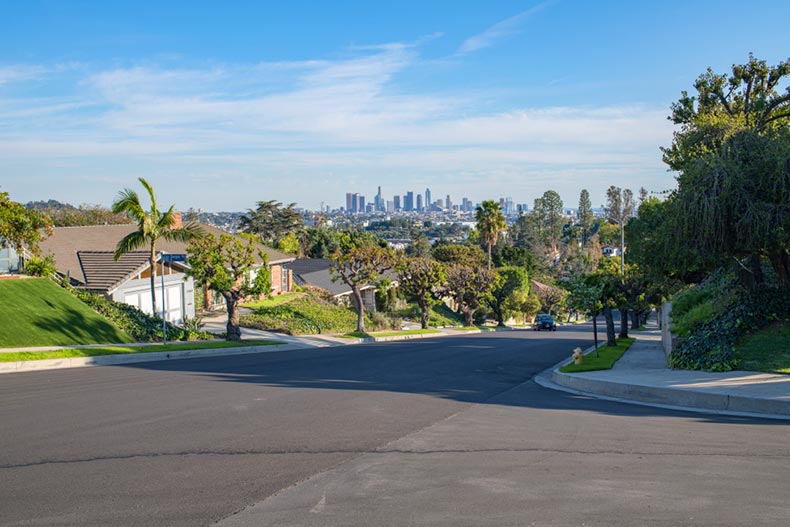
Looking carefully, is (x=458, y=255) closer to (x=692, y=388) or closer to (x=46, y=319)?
(x=46, y=319)

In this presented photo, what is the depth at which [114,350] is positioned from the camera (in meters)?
22.5

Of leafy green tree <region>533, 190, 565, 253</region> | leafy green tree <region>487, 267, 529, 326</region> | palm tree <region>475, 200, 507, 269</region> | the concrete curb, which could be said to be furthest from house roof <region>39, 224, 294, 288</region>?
leafy green tree <region>533, 190, 565, 253</region>

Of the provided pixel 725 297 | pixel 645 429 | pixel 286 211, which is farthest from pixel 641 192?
pixel 645 429

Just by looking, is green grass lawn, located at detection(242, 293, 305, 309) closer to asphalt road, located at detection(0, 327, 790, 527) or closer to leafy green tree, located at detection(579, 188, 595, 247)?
asphalt road, located at detection(0, 327, 790, 527)

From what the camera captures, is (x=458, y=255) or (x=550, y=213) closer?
(x=458, y=255)

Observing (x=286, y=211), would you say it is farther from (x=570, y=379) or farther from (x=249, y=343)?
(x=570, y=379)

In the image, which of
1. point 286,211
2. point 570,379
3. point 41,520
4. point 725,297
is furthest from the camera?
point 286,211

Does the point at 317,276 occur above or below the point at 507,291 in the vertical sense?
above

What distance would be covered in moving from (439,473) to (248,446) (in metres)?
2.88

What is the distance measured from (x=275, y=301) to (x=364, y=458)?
38514 millimetres

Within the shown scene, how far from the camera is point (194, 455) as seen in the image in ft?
31.5

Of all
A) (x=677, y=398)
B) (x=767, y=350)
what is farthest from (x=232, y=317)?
(x=767, y=350)

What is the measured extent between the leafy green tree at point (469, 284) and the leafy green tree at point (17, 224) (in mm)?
35341

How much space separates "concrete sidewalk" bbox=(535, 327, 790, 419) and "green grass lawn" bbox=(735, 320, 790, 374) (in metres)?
0.48
